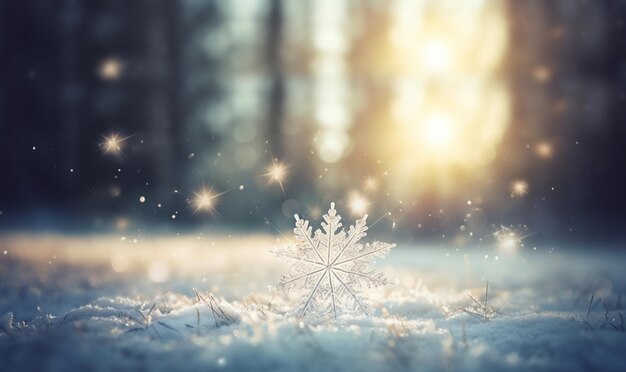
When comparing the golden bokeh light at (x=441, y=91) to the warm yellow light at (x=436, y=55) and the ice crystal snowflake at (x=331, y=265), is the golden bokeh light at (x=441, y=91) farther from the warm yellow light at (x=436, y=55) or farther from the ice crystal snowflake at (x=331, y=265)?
the ice crystal snowflake at (x=331, y=265)

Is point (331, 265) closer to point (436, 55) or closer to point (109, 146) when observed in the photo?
point (436, 55)

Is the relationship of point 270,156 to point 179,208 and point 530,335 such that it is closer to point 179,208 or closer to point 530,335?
point 179,208

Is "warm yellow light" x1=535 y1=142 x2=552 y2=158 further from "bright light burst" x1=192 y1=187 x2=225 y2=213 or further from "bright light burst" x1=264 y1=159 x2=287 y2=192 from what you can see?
"bright light burst" x1=192 y1=187 x2=225 y2=213

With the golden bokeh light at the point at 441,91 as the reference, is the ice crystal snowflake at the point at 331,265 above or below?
below

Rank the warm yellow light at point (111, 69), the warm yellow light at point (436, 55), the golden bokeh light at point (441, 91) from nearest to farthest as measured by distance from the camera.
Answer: the golden bokeh light at point (441, 91) < the warm yellow light at point (436, 55) < the warm yellow light at point (111, 69)

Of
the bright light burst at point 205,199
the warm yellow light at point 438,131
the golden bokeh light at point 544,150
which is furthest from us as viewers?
the golden bokeh light at point 544,150

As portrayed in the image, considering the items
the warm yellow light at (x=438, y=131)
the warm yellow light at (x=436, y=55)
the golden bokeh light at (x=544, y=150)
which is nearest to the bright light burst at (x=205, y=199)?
the warm yellow light at (x=438, y=131)

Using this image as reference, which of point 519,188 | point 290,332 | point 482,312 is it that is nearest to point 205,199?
point 519,188
